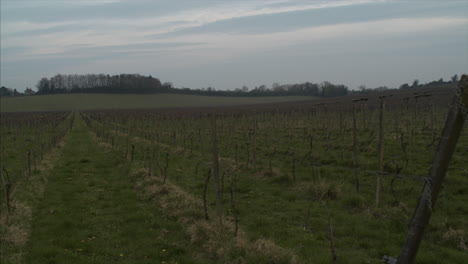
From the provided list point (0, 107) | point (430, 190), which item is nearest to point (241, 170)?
point (430, 190)

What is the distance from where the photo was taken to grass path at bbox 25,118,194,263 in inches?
232

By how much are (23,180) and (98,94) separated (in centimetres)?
11764

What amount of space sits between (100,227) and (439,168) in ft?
20.9

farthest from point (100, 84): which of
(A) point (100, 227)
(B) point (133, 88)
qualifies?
(A) point (100, 227)

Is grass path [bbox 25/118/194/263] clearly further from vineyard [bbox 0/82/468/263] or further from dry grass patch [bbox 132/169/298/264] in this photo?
dry grass patch [bbox 132/169/298/264]

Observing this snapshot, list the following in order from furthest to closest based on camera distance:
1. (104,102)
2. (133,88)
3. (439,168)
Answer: (133,88), (104,102), (439,168)

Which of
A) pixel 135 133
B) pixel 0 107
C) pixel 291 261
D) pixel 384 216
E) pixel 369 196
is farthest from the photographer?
pixel 0 107

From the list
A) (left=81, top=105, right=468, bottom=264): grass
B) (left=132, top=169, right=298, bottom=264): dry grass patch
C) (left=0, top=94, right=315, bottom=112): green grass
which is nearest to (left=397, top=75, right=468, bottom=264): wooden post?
(left=81, top=105, right=468, bottom=264): grass

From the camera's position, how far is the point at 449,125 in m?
3.08

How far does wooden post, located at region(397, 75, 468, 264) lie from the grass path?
3.43 metres

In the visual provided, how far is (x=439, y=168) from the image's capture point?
10.2ft

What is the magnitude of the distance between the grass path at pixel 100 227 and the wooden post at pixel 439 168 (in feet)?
11.2

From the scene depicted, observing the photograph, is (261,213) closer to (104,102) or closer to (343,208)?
(343,208)

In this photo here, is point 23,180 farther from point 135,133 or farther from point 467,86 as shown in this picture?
point 135,133
